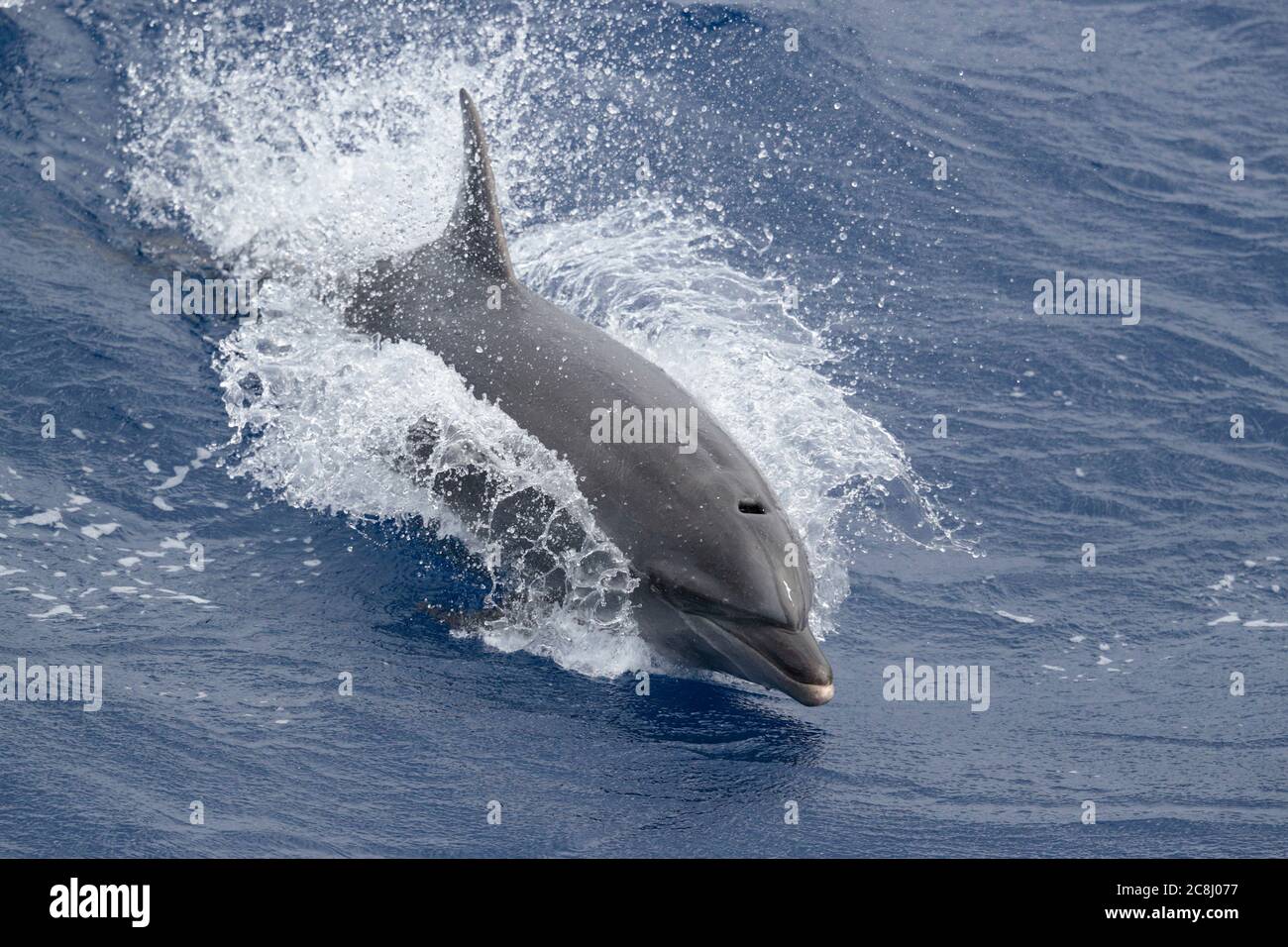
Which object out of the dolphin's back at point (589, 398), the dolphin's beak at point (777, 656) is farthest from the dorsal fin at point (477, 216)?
the dolphin's beak at point (777, 656)

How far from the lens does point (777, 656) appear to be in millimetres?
8805

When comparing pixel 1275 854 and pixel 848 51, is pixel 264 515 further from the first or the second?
pixel 848 51

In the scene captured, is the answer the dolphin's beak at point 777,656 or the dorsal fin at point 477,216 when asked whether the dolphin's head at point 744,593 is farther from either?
the dorsal fin at point 477,216

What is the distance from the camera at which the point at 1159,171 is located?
17047 mm

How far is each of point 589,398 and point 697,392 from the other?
222cm

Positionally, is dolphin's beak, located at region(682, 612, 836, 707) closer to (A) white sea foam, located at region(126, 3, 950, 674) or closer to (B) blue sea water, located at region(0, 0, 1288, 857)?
(B) blue sea water, located at region(0, 0, 1288, 857)

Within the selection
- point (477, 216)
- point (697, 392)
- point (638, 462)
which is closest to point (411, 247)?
point (477, 216)

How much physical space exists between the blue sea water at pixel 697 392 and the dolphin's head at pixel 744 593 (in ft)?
2.05

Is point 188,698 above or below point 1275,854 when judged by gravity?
above

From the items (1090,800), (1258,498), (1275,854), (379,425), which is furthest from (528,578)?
(1258,498)

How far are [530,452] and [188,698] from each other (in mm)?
2745

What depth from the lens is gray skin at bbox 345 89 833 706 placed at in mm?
8922

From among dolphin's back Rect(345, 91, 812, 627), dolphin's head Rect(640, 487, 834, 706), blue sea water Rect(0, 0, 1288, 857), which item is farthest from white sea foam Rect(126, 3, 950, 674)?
dolphin's head Rect(640, 487, 834, 706)

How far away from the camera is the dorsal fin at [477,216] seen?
36.9 ft
